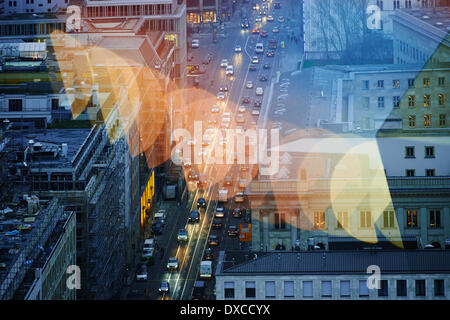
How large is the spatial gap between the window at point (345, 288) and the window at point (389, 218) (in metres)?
14.4

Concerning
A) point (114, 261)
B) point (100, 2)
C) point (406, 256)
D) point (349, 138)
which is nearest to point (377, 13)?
point (100, 2)

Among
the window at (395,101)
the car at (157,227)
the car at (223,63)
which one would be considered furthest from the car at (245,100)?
the car at (157,227)

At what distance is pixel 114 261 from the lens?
68438mm

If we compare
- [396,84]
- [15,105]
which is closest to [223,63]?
[396,84]

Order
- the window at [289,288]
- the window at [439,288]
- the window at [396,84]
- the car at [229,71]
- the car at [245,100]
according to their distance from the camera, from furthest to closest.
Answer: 1. the car at [229,71]
2. the car at [245,100]
3. the window at [396,84]
4. the window at [289,288]
5. the window at [439,288]

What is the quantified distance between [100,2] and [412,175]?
67078mm

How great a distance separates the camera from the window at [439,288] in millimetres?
47250

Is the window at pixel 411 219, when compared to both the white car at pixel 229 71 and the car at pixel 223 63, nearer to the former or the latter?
the white car at pixel 229 71

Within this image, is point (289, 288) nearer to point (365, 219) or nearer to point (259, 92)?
point (365, 219)

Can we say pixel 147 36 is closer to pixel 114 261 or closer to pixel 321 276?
pixel 114 261

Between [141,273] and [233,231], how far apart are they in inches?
489

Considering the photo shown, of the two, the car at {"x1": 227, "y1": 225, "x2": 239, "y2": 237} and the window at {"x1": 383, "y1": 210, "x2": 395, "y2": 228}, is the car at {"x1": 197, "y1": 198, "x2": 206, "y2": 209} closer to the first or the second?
the car at {"x1": 227, "y1": 225, "x2": 239, "y2": 237}

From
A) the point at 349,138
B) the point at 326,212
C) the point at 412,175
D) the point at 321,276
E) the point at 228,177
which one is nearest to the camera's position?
A: the point at 321,276

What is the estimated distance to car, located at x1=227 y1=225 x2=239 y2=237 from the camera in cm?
8231
